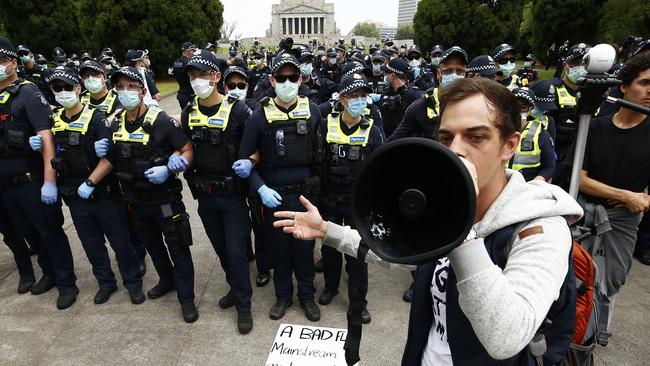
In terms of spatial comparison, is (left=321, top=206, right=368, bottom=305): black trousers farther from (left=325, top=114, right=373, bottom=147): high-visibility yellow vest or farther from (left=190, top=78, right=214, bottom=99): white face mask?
(left=190, top=78, right=214, bottom=99): white face mask

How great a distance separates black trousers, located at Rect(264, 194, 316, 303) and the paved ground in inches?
9.3

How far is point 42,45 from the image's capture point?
92.8ft

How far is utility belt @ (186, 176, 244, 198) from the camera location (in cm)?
367

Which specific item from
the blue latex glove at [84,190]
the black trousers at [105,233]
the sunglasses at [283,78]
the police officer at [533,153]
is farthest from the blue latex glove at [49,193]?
the police officer at [533,153]

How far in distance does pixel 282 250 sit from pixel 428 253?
314 centimetres

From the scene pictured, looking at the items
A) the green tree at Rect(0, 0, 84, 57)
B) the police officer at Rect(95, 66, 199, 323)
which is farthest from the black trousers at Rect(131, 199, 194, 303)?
the green tree at Rect(0, 0, 84, 57)

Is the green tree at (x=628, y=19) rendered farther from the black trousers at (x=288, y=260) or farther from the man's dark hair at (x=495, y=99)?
the man's dark hair at (x=495, y=99)

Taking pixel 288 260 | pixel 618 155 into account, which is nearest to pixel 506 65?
pixel 618 155

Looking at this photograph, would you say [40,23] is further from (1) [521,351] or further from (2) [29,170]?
(1) [521,351]

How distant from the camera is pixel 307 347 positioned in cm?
351

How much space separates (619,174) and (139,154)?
4.05m

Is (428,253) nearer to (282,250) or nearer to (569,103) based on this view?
(282,250)

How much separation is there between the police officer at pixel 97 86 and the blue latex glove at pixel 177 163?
81.2 inches

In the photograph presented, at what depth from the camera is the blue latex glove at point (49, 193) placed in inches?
157
